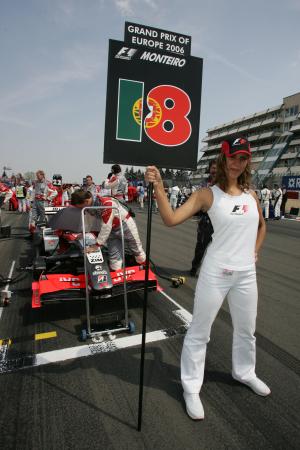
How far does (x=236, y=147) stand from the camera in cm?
227

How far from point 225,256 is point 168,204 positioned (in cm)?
59

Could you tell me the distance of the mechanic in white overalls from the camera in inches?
88.7

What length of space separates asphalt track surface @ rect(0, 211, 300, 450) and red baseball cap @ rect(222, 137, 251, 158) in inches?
76.3

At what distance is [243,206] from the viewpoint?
7.48 feet

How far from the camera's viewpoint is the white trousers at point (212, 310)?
2.28 metres

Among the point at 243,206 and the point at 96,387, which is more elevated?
the point at 243,206

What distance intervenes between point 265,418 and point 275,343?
4.16 feet

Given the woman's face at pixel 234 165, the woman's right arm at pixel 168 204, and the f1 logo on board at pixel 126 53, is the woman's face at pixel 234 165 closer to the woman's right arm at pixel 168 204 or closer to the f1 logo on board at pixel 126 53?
the woman's right arm at pixel 168 204

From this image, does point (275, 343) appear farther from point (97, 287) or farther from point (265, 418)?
point (97, 287)

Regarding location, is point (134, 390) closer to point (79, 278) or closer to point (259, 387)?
point (259, 387)

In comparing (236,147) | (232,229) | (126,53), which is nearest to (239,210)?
(232,229)

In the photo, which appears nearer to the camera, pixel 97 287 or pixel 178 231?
pixel 97 287

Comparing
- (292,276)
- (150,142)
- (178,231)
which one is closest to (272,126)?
(178,231)

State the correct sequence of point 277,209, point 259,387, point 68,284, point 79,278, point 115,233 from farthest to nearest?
point 277,209 → point 115,233 → point 79,278 → point 68,284 → point 259,387
